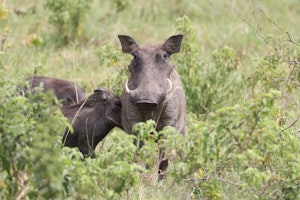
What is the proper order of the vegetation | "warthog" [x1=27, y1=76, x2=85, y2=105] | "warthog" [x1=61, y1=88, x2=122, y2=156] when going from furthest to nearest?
1. "warthog" [x1=27, y1=76, x2=85, y2=105]
2. "warthog" [x1=61, y1=88, x2=122, y2=156]
3. the vegetation

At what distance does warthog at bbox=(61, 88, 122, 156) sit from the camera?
309 inches

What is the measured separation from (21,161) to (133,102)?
5.76ft

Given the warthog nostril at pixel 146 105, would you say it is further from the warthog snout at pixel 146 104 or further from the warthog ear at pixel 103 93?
the warthog ear at pixel 103 93

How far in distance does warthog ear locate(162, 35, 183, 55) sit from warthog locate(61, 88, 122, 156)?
0.58m

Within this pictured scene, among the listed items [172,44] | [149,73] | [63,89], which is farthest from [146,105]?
[63,89]

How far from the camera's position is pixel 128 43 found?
7.76m

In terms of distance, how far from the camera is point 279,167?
6223mm

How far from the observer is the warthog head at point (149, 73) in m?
7.05

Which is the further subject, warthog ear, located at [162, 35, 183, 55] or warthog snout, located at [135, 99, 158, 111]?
warthog ear, located at [162, 35, 183, 55]

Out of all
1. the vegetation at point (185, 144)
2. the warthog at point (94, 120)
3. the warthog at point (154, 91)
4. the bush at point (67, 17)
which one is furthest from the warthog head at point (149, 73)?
the bush at point (67, 17)

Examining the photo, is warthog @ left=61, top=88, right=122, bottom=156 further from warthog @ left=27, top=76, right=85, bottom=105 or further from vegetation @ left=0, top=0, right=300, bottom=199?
warthog @ left=27, top=76, right=85, bottom=105

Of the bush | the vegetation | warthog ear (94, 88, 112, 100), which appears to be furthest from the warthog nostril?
the bush

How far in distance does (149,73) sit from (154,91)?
0.24 m

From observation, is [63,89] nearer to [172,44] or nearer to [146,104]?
[172,44]
